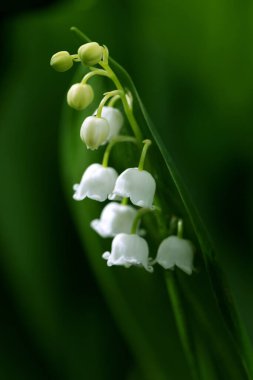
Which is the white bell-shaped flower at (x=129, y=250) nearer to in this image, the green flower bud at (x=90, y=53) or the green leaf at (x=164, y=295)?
the green leaf at (x=164, y=295)

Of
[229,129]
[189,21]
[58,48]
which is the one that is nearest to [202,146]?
[229,129]

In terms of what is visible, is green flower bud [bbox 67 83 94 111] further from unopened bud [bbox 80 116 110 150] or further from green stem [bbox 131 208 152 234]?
green stem [bbox 131 208 152 234]

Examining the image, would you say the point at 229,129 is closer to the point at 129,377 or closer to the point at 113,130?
the point at 113,130

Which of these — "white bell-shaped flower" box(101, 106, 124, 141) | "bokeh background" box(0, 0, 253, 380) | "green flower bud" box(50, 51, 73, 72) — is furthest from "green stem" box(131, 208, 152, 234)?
"bokeh background" box(0, 0, 253, 380)

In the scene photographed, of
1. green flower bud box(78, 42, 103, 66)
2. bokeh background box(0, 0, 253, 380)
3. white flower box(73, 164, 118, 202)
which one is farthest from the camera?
bokeh background box(0, 0, 253, 380)

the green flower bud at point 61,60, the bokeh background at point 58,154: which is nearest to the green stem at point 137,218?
the green flower bud at point 61,60

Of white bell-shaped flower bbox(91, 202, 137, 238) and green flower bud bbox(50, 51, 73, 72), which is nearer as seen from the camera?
green flower bud bbox(50, 51, 73, 72)
